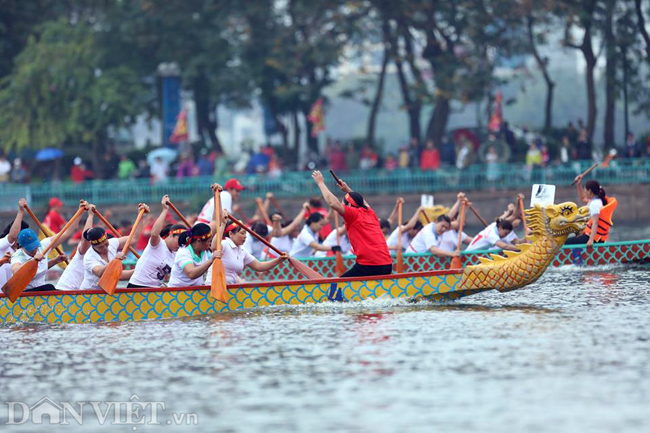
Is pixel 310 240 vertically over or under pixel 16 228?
under

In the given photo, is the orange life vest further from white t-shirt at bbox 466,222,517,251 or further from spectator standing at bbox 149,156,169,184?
spectator standing at bbox 149,156,169,184

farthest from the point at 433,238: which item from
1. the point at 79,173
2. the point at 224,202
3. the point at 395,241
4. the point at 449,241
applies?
the point at 79,173

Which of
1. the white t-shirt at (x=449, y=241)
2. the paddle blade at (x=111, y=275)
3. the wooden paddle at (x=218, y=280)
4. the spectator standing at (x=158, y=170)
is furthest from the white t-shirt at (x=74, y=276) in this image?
the spectator standing at (x=158, y=170)

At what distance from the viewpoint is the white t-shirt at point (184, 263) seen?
1448cm

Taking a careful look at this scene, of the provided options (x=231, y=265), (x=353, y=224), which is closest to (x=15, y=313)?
(x=231, y=265)

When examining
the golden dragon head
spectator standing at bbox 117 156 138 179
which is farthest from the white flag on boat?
spectator standing at bbox 117 156 138 179

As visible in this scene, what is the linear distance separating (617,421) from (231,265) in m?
6.95

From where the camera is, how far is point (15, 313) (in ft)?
48.7

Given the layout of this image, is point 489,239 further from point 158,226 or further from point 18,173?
point 18,173

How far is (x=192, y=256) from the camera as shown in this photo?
14.5m

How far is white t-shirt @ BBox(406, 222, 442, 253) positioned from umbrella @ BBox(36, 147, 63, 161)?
16.6 metres

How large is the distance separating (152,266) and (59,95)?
19.4 metres

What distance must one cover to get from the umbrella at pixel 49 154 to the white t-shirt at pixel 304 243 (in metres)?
15.3

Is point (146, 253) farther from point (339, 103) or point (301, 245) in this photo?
point (339, 103)
